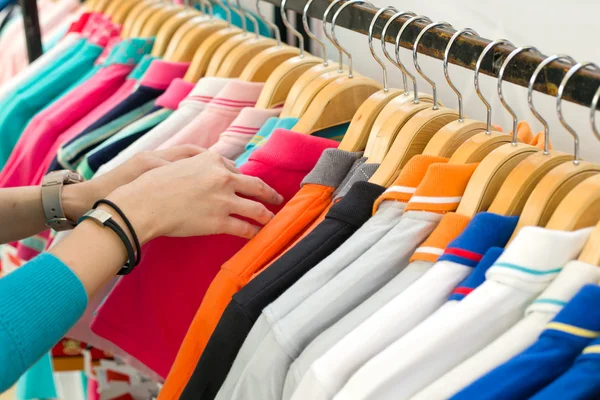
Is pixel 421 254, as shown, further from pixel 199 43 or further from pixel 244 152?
pixel 199 43

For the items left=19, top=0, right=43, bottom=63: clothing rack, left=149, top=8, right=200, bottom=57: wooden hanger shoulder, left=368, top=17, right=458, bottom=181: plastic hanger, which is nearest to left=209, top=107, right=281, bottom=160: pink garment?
left=368, top=17, right=458, bottom=181: plastic hanger

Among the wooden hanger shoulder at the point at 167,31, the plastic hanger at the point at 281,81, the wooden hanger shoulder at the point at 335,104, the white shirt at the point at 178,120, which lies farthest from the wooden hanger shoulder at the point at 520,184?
the wooden hanger shoulder at the point at 167,31

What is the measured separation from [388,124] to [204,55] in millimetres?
518

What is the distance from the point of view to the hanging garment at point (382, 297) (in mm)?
688

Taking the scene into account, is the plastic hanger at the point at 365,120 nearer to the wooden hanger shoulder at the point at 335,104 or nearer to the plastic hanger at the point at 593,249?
the wooden hanger shoulder at the point at 335,104

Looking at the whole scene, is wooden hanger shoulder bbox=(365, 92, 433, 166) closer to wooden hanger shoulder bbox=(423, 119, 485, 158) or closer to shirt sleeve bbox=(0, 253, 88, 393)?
wooden hanger shoulder bbox=(423, 119, 485, 158)

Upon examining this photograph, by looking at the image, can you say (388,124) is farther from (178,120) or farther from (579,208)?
(178,120)

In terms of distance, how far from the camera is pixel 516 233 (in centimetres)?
71

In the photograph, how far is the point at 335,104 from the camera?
103 centimetres

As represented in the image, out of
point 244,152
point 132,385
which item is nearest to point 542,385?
point 244,152

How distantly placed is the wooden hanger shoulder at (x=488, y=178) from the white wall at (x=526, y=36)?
58 cm

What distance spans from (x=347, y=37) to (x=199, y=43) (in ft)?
1.43

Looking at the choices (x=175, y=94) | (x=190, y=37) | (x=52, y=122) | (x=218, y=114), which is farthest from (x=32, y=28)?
(x=218, y=114)

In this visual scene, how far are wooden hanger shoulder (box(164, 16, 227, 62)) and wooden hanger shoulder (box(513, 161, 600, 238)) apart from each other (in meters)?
0.82
